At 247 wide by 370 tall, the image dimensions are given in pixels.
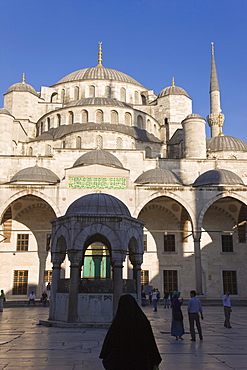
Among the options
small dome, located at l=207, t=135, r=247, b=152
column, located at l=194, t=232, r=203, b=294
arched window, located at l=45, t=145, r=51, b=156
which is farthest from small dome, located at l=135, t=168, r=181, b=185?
arched window, located at l=45, t=145, r=51, b=156

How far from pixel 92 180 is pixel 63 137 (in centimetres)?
602

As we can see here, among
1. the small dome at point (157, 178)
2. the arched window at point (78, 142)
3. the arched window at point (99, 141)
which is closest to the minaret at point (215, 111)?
the arched window at point (99, 141)

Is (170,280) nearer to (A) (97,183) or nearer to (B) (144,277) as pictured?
(B) (144,277)

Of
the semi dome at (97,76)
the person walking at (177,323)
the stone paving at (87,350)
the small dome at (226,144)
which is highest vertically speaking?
the semi dome at (97,76)

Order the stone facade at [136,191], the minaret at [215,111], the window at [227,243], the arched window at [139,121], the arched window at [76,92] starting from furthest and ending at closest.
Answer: the minaret at [215,111]
the arched window at [76,92]
the arched window at [139,121]
the window at [227,243]
the stone facade at [136,191]

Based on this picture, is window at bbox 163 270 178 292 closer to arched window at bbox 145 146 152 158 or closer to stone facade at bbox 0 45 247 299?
stone facade at bbox 0 45 247 299

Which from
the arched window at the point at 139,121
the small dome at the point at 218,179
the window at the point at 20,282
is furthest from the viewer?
the arched window at the point at 139,121

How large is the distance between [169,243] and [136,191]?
394 cm

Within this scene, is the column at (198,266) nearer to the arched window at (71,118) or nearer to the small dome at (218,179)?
the small dome at (218,179)

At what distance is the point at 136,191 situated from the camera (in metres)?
19.2

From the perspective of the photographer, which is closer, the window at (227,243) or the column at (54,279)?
the column at (54,279)

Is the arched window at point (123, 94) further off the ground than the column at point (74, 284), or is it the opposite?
the arched window at point (123, 94)

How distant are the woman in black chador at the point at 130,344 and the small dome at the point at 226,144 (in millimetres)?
24023

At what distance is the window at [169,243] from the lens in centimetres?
2120
